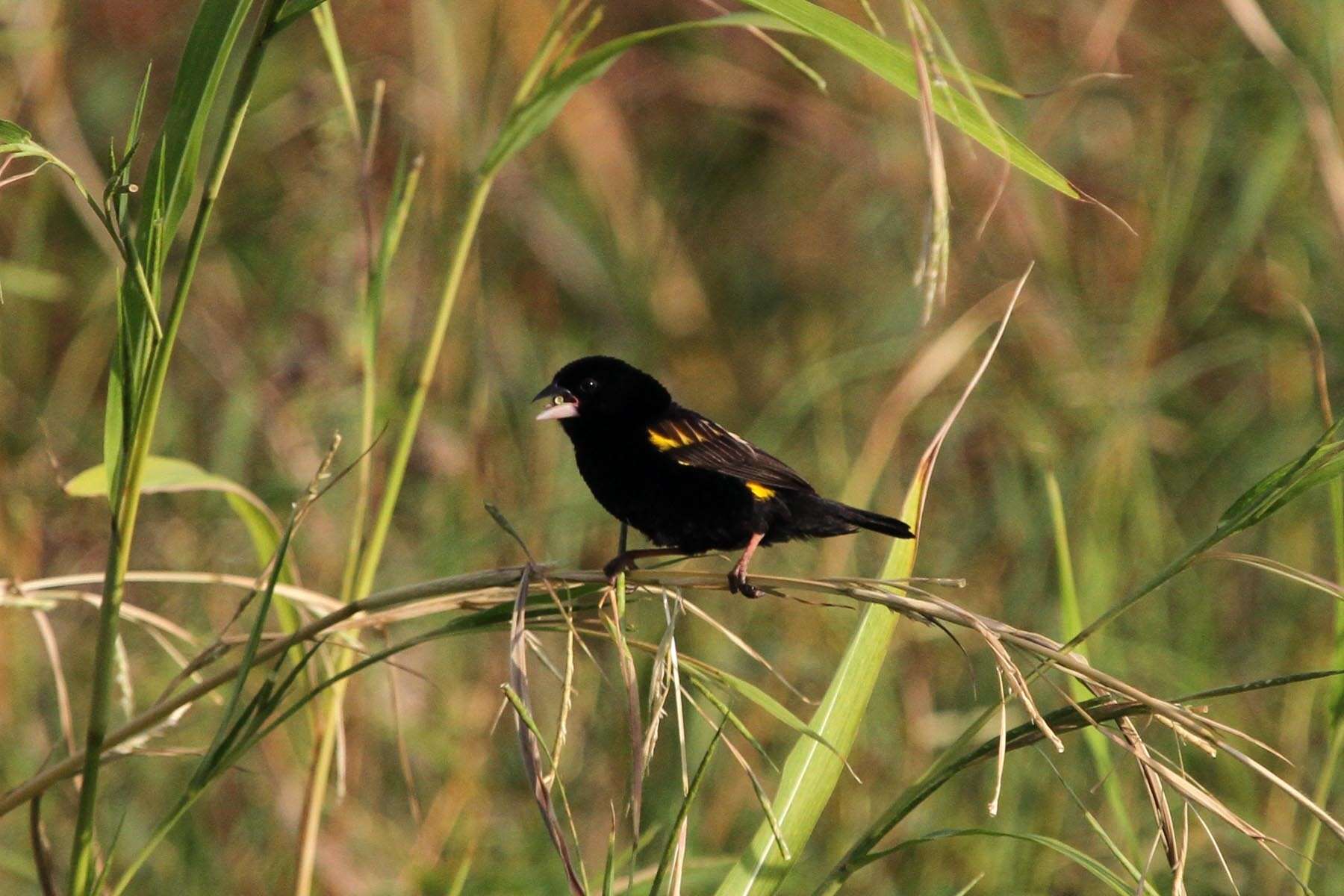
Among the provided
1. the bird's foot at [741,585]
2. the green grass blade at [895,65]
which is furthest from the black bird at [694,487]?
the green grass blade at [895,65]

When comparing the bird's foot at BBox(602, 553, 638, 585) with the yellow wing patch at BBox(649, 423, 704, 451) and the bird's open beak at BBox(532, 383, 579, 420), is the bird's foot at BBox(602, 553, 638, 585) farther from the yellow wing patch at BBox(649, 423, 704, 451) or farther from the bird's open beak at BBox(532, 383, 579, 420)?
the bird's open beak at BBox(532, 383, 579, 420)

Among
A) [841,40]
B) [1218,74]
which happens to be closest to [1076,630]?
[841,40]

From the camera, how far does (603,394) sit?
2963 mm

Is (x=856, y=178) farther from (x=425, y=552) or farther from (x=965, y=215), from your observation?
(x=425, y=552)

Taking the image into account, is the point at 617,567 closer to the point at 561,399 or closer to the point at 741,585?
the point at 741,585

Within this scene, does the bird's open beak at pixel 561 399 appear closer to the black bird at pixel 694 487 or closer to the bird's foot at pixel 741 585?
the black bird at pixel 694 487

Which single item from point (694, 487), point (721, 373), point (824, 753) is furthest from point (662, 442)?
point (721, 373)

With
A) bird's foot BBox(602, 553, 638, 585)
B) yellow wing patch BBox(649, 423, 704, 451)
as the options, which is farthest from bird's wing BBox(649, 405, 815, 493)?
bird's foot BBox(602, 553, 638, 585)

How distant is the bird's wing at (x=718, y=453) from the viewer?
2.70 metres

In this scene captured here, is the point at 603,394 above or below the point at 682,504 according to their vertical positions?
above

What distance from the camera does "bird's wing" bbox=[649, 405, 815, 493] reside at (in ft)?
8.86

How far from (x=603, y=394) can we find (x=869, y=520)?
26.2 inches

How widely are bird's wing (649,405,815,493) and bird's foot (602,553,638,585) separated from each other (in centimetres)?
43

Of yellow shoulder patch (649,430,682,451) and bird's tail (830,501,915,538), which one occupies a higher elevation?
yellow shoulder patch (649,430,682,451)
